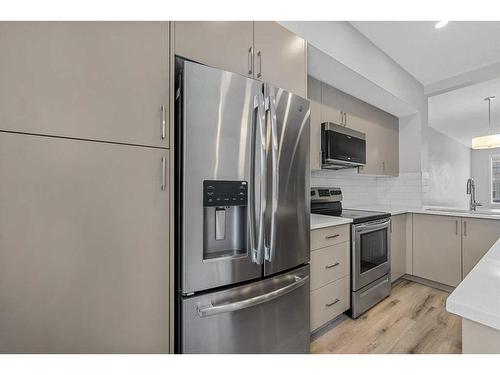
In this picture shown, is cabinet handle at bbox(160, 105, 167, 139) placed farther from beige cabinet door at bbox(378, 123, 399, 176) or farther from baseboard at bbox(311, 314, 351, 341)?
beige cabinet door at bbox(378, 123, 399, 176)

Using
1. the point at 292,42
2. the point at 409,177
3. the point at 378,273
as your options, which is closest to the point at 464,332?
the point at 292,42

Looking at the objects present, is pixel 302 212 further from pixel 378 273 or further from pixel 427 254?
pixel 427 254

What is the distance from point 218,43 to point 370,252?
2.04 m

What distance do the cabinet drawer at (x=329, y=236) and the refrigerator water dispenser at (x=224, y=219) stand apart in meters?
0.66

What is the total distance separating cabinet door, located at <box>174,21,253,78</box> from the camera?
111 cm

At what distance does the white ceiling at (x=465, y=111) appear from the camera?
327cm

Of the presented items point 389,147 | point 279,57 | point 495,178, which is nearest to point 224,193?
point 279,57

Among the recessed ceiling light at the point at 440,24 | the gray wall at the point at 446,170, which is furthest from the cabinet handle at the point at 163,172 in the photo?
the gray wall at the point at 446,170

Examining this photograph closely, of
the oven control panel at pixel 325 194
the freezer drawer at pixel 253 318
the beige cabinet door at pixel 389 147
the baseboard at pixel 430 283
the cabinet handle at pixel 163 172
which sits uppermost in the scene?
the beige cabinet door at pixel 389 147

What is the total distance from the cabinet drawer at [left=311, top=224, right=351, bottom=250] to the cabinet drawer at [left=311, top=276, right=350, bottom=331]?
320 mm

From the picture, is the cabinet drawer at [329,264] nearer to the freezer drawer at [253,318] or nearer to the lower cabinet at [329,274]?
the lower cabinet at [329,274]

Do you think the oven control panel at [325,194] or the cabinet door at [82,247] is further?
the oven control panel at [325,194]

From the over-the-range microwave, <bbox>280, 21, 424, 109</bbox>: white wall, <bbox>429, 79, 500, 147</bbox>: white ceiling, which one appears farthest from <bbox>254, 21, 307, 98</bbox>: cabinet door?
<bbox>429, 79, 500, 147</bbox>: white ceiling
